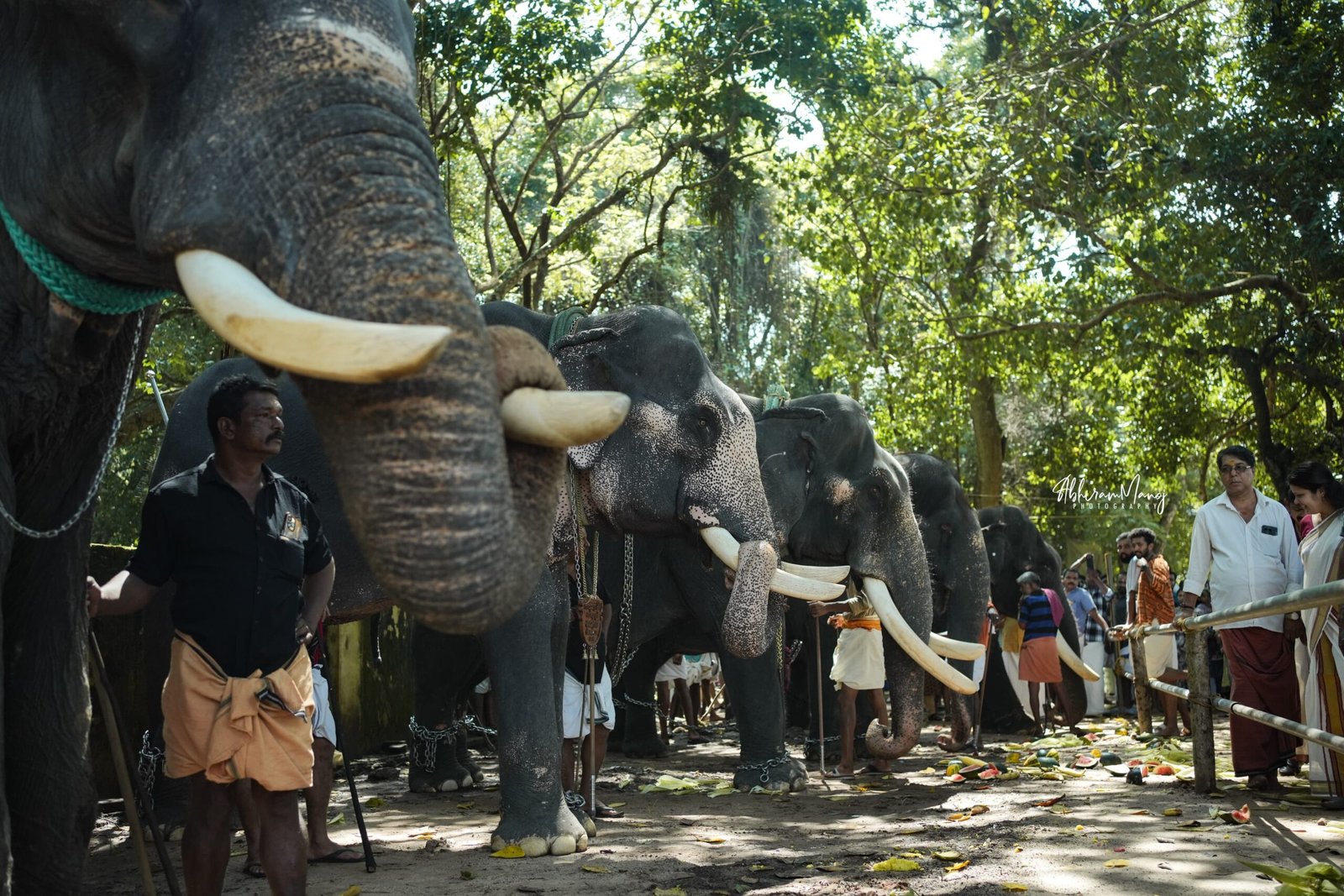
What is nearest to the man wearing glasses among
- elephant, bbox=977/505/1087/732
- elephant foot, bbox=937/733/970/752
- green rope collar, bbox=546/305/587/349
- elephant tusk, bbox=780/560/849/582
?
elephant tusk, bbox=780/560/849/582

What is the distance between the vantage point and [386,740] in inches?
502

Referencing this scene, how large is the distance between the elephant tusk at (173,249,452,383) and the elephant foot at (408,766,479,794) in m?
6.91

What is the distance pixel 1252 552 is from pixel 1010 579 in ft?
20.7

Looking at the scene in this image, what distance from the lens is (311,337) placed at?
7.60ft

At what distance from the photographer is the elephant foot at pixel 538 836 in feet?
20.6

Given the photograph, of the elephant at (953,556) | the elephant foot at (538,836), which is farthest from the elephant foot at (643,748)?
the elephant foot at (538,836)

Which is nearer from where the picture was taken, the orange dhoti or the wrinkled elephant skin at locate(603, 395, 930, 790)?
the orange dhoti

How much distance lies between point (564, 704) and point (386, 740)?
208 inches

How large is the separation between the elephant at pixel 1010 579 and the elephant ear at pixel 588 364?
792 cm

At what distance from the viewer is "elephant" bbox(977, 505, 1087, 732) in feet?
47.6

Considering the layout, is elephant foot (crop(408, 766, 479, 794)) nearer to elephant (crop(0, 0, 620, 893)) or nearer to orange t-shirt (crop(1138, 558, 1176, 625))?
elephant (crop(0, 0, 620, 893))

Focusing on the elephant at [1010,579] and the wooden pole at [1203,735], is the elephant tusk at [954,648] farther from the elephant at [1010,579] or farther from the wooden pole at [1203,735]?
the elephant at [1010,579]

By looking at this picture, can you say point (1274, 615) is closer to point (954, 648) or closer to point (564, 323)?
point (954, 648)

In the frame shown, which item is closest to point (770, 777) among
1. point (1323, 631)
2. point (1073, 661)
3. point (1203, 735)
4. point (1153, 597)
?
point (1203, 735)
